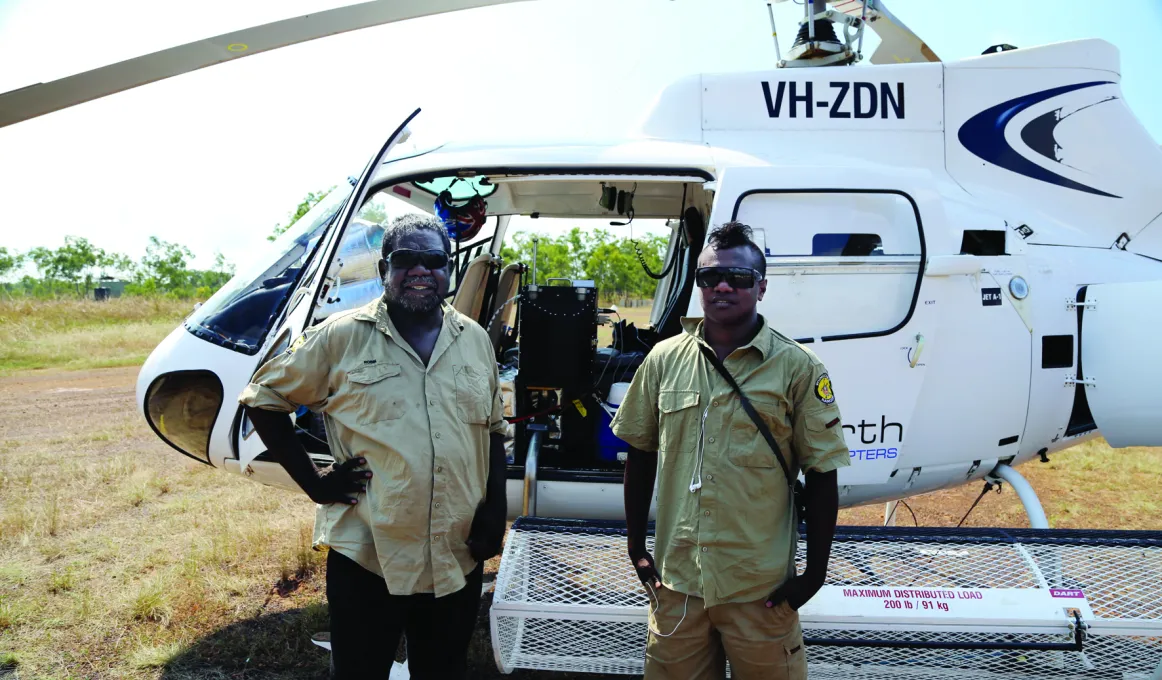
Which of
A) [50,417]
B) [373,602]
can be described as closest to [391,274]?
[373,602]

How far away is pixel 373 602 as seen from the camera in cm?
204

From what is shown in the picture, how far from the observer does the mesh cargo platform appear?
105 inches

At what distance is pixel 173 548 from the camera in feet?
15.5

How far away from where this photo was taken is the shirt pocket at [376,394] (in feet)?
6.46

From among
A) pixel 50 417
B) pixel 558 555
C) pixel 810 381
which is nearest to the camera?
pixel 810 381

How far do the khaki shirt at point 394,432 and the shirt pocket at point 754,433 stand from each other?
29.7 inches

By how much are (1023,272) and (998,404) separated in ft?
2.19

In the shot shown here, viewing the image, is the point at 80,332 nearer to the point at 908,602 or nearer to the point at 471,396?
the point at 471,396

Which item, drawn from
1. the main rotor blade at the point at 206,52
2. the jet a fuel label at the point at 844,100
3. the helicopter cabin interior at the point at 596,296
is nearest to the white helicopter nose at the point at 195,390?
the helicopter cabin interior at the point at 596,296

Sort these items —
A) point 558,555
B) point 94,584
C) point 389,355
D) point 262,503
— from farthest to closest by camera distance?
point 262,503 → point 94,584 → point 558,555 → point 389,355

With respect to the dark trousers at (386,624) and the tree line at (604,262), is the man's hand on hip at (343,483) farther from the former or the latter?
the tree line at (604,262)

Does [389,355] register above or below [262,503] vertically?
above

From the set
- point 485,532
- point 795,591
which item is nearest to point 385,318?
point 485,532

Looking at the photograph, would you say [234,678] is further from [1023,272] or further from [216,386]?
[1023,272]
